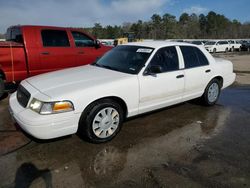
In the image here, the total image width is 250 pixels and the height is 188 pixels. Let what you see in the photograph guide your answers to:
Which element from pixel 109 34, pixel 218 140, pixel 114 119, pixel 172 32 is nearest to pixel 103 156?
pixel 114 119

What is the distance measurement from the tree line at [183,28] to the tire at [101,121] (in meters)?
72.3

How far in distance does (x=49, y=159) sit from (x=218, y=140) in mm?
2728

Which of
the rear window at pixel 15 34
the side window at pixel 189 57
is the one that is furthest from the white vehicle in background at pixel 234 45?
the rear window at pixel 15 34

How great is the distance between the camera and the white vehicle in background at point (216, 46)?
103 feet

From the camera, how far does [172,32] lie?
270 feet

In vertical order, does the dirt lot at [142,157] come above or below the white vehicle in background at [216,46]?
below

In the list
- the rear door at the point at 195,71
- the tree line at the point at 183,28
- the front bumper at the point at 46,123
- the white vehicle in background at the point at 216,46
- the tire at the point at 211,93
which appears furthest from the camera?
the tree line at the point at 183,28

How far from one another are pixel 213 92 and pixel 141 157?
3.13m

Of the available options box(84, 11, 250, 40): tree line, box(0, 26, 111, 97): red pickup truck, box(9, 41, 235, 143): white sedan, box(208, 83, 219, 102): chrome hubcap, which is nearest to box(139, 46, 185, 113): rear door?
box(9, 41, 235, 143): white sedan

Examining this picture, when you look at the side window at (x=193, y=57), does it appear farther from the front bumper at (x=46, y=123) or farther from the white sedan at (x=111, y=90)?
the front bumper at (x=46, y=123)

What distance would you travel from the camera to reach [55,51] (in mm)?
6777

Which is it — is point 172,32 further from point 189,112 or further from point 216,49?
point 189,112

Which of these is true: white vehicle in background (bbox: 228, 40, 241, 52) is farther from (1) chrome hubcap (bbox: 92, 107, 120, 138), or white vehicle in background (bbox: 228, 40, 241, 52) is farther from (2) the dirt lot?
(1) chrome hubcap (bbox: 92, 107, 120, 138)

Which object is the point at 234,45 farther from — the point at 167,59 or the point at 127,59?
the point at 127,59
